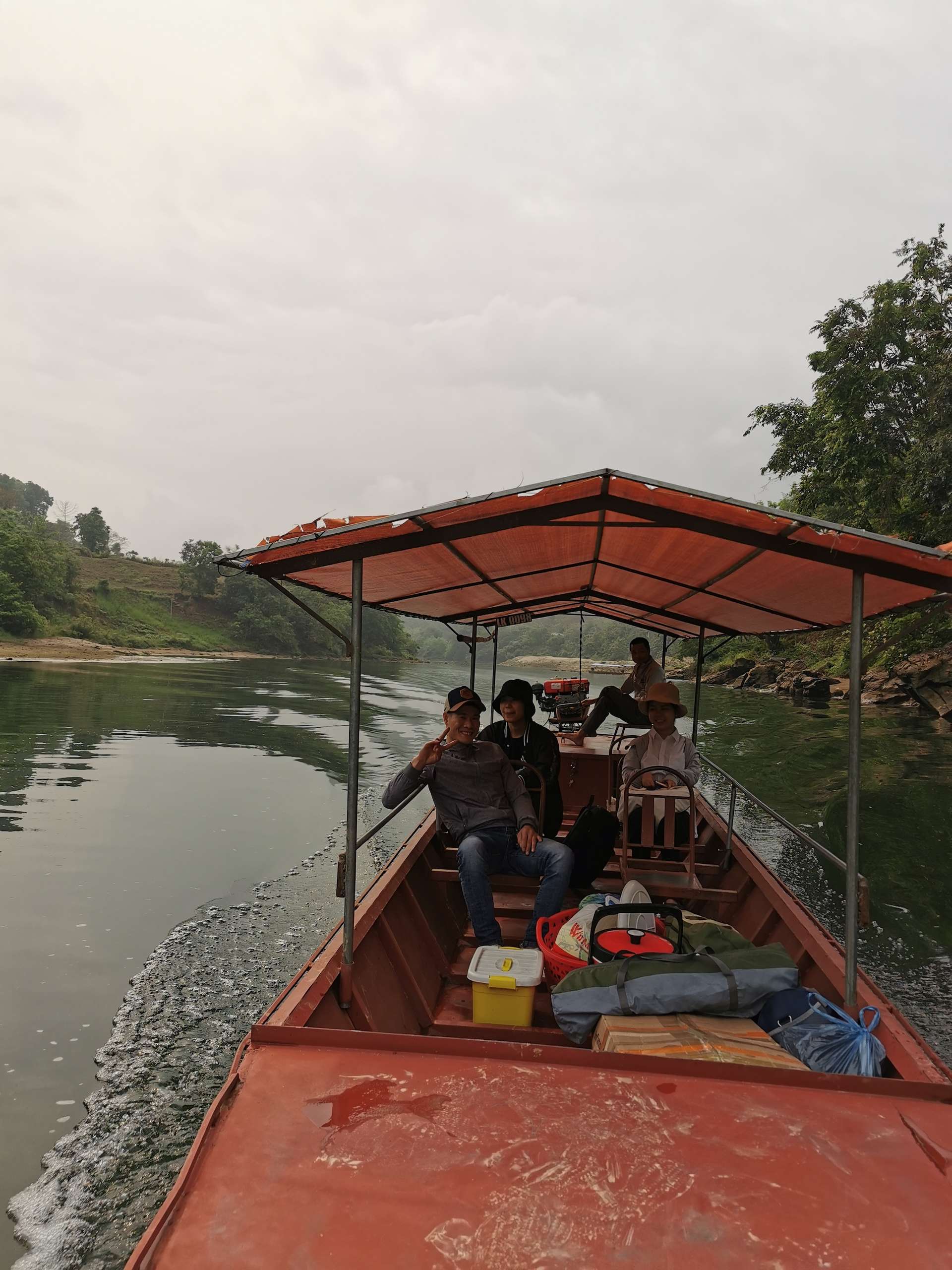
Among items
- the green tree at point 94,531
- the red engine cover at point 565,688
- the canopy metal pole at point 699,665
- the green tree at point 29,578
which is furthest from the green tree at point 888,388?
the green tree at point 94,531

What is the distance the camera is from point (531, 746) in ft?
18.2

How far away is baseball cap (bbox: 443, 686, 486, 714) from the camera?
4570 mm

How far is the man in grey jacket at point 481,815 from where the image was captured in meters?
4.21

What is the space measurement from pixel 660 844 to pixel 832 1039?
2425mm

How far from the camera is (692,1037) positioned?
2.76m

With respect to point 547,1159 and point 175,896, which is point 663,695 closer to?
point 547,1159

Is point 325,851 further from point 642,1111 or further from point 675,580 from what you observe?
point 642,1111

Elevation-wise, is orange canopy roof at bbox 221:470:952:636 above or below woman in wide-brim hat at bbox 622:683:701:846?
Result: above

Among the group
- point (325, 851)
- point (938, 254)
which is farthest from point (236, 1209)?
point (938, 254)

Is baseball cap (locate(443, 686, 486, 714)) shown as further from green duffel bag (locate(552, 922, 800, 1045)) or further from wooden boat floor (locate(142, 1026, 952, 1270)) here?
wooden boat floor (locate(142, 1026, 952, 1270))

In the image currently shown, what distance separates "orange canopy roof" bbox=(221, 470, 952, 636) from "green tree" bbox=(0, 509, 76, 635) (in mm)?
49236

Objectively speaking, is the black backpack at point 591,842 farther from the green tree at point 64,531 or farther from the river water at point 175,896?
the green tree at point 64,531

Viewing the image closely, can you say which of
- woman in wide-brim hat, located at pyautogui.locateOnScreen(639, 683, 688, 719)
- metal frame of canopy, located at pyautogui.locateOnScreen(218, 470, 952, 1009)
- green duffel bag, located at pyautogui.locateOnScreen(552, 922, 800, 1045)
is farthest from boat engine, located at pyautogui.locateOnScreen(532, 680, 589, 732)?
green duffel bag, located at pyautogui.locateOnScreen(552, 922, 800, 1045)

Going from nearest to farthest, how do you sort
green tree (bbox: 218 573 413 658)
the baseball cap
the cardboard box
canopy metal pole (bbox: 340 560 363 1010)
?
the cardboard box < canopy metal pole (bbox: 340 560 363 1010) < the baseball cap < green tree (bbox: 218 573 413 658)
